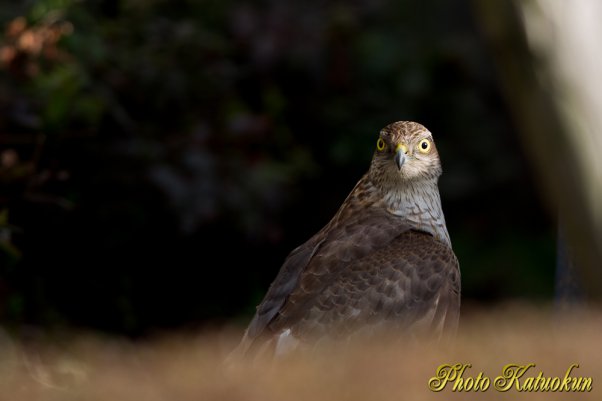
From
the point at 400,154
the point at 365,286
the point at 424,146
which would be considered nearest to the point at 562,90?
the point at 365,286

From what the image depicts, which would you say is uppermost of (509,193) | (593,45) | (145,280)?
(593,45)

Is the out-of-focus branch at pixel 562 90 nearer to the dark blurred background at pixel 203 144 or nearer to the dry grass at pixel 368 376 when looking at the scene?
the dry grass at pixel 368 376

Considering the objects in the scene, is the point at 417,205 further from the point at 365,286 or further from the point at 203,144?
the point at 203,144

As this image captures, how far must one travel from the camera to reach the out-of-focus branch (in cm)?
302

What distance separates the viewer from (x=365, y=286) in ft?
18.5

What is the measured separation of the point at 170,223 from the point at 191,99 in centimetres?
94

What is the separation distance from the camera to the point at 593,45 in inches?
119

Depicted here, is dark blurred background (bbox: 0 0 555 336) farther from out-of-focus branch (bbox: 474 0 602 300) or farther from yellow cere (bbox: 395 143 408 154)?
out-of-focus branch (bbox: 474 0 602 300)

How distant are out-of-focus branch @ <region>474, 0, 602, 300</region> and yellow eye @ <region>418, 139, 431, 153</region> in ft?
9.65

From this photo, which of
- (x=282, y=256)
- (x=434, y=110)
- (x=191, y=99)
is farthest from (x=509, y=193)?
(x=191, y=99)

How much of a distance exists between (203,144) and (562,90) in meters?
5.63

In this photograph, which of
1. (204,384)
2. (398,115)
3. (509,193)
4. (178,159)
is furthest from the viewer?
(509,193)

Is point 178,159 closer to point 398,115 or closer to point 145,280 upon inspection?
point 145,280

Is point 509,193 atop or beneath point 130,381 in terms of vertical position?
beneath
